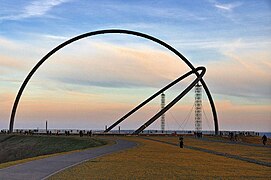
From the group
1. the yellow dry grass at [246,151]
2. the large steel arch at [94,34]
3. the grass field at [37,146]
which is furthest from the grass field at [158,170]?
the large steel arch at [94,34]

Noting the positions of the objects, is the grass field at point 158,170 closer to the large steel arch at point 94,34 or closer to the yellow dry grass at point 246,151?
the yellow dry grass at point 246,151

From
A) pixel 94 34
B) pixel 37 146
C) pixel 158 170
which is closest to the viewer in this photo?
pixel 158 170

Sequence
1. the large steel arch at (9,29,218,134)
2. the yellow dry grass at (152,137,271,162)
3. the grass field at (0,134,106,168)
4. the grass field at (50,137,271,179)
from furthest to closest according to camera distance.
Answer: the large steel arch at (9,29,218,134), the grass field at (0,134,106,168), the yellow dry grass at (152,137,271,162), the grass field at (50,137,271,179)

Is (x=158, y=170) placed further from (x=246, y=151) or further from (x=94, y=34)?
(x=94, y=34)

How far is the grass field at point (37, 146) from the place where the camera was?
2141 inches

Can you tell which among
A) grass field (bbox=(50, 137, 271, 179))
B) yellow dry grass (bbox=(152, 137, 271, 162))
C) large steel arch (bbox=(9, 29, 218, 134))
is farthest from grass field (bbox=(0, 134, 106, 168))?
grass field (bbox=(50, 137, 271, 179))

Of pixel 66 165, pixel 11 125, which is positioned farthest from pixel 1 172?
pixel 11 125

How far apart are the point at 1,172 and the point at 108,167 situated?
5.11 m

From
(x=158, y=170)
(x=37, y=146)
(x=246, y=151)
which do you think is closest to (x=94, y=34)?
(x=37, y=146)

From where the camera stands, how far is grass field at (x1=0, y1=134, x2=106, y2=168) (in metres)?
54.4

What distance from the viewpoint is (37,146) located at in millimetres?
62875

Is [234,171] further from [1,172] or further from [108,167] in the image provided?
[1,172]

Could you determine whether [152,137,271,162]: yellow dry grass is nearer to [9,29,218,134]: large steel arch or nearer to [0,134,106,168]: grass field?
[0,134,106,168]: grass field

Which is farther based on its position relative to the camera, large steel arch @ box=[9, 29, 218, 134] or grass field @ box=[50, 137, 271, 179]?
large steel arch @ box=[9, 29, 218, 134]
